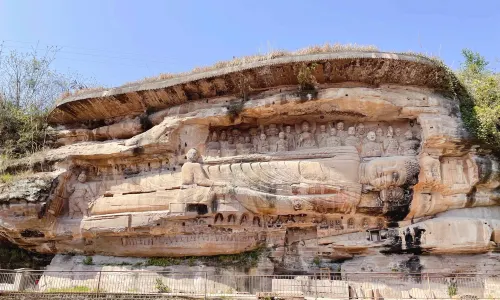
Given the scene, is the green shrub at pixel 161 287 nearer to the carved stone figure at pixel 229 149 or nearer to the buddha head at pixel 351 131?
the carved stone figure at pixel 229 149

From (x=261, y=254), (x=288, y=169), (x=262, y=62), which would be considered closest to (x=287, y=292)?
(x=261, y=254)

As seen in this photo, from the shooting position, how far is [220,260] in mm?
9727

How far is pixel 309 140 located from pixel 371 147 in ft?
4.65

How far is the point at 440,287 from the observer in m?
8.22

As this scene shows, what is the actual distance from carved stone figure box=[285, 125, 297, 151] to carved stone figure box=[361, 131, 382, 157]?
158 cm

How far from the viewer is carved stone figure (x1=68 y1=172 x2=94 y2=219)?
1085cm

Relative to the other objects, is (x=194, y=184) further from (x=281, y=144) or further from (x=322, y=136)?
(x=322, y=136)

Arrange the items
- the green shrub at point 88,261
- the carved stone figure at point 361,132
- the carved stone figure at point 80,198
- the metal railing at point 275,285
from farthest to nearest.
Result: the carved stone figure at point 80,198
the green shrub at point 88,261
the carved stone figure at point 361,132
the metal railing at point 275,285

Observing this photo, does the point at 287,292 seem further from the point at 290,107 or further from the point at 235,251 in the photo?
the point at 290,107

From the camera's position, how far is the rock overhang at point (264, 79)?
9055 mm

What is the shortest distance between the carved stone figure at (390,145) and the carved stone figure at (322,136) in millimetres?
1310

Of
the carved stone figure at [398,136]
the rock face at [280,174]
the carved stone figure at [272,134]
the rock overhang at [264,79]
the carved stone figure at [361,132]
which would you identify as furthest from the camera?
the carved stone figure at [272,134]

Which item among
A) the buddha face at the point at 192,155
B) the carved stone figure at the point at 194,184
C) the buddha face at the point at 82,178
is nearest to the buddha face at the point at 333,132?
the carved stone figure at the point at 194,184

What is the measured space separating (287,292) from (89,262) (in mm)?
5399
